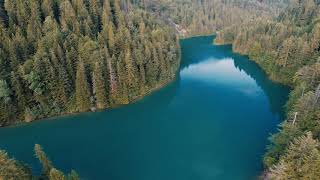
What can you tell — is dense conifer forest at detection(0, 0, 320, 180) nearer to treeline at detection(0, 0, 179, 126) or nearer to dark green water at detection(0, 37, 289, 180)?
treeline at detection(0, 0, 179, 126)

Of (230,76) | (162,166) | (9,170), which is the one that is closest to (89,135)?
(162,166)

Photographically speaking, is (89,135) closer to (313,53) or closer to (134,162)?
(134,162)

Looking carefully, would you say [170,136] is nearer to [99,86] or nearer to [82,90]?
[99,86]

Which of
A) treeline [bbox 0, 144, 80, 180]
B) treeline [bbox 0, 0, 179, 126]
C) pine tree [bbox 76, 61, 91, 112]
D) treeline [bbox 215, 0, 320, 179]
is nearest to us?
treeline [bbox 0, 144, 80, 180]

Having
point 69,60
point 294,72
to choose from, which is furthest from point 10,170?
point 294,72

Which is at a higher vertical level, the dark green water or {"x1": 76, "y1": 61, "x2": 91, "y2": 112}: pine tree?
{"x1": 76, "y1": 61, "x2": 91, "y2": 112}: pine tree

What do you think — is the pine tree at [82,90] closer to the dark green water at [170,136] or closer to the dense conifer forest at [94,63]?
the dense conifer forest at [94,63]

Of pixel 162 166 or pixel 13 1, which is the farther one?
pixel 13 1

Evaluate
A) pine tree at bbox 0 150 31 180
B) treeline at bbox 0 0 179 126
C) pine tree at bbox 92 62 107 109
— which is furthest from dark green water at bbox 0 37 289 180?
pine tree at bbox 0 150 31 180
